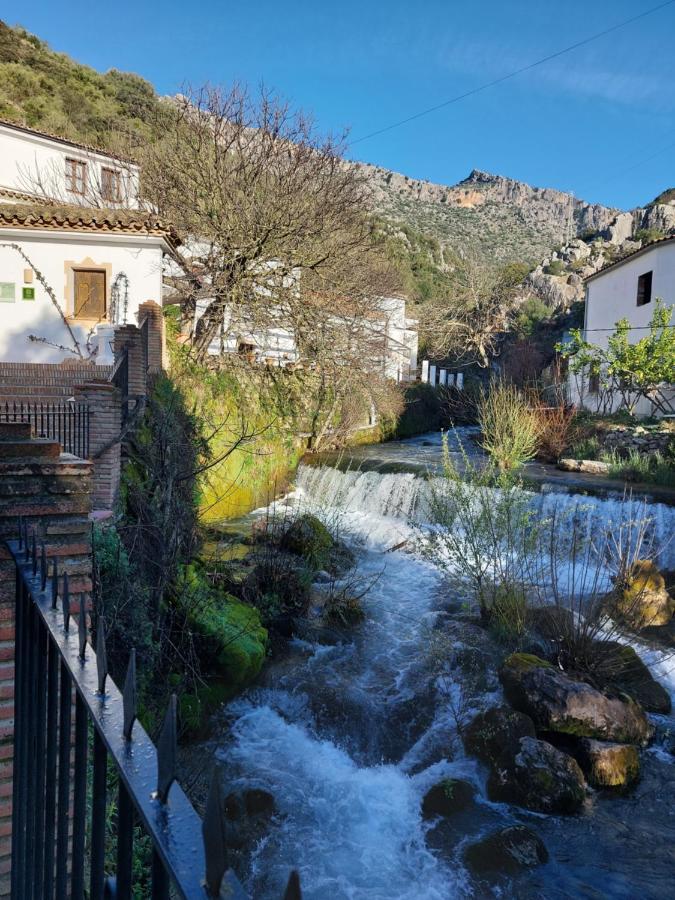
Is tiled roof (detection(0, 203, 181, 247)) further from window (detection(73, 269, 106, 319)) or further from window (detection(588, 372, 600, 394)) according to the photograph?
window (detection(588, 372, 600, 394))

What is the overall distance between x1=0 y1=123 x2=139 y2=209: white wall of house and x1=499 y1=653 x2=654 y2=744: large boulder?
2019cm

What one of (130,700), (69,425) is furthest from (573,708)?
(69,425)

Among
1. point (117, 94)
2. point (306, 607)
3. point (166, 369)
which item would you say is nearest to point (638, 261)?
point (166, 369)

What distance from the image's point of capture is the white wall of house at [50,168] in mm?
20859

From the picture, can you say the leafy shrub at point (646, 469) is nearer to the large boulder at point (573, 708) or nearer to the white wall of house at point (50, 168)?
the large boulder at point (573, 708)

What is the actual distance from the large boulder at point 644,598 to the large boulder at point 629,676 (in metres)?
0.78

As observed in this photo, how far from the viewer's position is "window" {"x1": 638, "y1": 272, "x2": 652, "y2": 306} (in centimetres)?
2127

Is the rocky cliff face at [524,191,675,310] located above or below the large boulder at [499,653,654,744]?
above

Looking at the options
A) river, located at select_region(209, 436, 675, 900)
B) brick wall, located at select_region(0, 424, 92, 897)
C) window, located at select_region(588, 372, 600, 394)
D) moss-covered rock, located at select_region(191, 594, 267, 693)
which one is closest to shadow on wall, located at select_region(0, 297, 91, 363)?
moss-covered rock, located at select_region(191, 594, 267, 693)

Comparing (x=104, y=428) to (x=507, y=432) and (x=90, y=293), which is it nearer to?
(x=90, y=293)

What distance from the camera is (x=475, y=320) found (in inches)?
1414

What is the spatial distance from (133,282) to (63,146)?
10063 mm

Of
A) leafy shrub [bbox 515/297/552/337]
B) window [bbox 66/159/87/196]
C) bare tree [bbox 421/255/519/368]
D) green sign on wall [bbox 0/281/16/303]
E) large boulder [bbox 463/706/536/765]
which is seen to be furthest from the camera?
leafy shrub [bbox 515/297/552/337]

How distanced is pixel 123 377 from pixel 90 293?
6.57 metres
